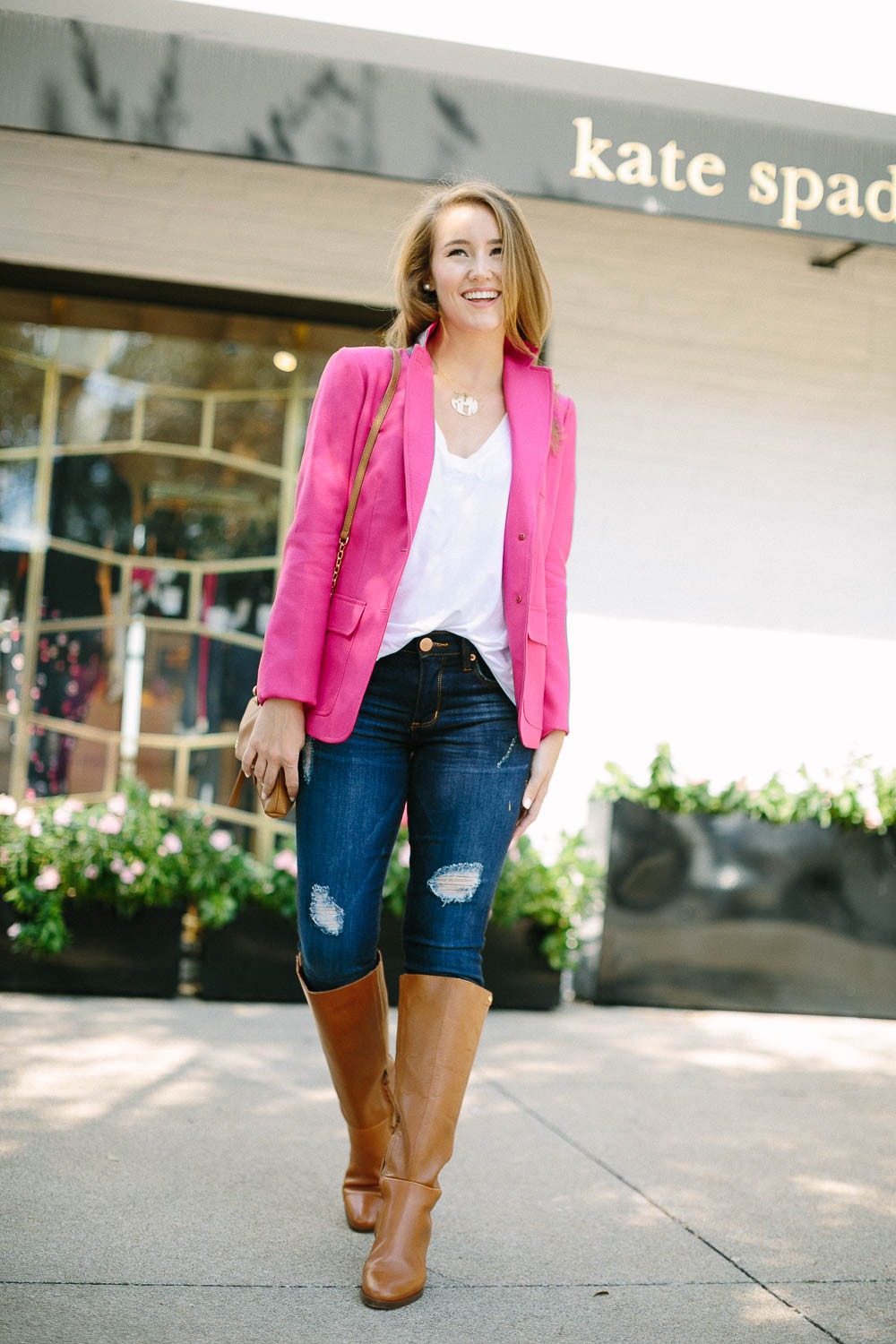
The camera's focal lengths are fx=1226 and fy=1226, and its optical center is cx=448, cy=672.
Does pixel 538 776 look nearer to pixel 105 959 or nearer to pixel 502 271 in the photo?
pixel 502 271

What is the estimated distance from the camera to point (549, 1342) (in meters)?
1.81

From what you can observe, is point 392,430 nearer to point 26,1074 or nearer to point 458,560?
point 458,560

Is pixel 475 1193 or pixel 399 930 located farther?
pixel 399 930

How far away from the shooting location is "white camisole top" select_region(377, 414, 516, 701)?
2094 mm

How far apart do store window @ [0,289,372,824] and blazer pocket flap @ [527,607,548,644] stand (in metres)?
3.38

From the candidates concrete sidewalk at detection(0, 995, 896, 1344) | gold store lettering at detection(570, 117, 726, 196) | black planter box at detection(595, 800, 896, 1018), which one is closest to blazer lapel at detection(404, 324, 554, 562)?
concrete sidewalk at detection(0, 995, 896, 1344)

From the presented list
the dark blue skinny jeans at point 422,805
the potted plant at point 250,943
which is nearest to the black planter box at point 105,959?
the potted plant at point 250,943

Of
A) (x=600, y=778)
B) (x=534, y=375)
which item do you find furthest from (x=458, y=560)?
(x=600, y=778)

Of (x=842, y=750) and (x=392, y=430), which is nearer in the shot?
(x=392, y=430)

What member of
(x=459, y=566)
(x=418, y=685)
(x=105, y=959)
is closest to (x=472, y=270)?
(x=459, y=566)

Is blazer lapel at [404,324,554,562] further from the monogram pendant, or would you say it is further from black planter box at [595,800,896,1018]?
black planter box at [595,800,896,1018]

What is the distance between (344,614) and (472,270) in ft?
2.15

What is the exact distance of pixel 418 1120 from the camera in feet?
6.58

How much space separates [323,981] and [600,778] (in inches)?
129
